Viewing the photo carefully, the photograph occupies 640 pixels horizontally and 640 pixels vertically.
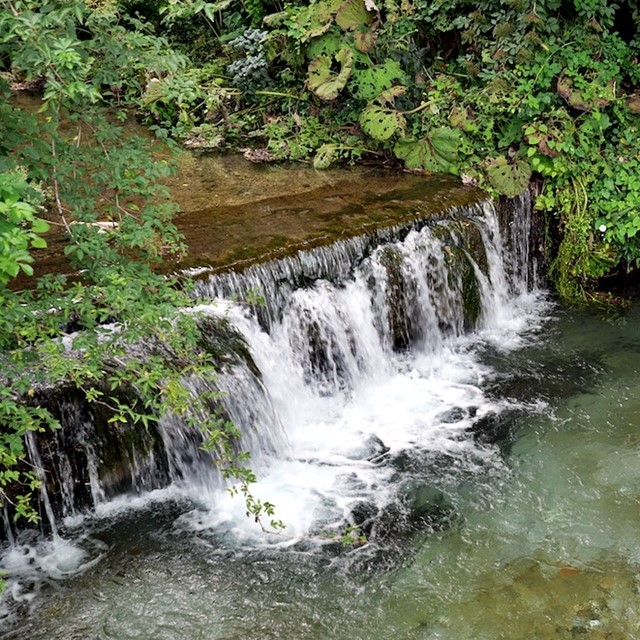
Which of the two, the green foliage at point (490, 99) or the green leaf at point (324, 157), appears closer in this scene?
the green foliage at point (490, 99)

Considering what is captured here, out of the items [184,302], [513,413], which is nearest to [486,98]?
[513,413]

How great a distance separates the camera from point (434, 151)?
7.98m

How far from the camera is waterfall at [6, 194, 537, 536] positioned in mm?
4855

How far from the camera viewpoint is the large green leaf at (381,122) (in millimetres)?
8000

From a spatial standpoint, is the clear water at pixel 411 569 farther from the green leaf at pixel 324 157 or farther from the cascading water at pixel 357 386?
the green leaf at pixel 324 157

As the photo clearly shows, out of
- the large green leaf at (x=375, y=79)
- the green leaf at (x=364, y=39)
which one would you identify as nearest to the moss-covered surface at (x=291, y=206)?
the large green leaf at (x=375, y=79)

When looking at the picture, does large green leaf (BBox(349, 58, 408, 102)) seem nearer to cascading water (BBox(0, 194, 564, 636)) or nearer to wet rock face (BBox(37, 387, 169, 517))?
cascading water (BBox(0, 194, 564, 636))

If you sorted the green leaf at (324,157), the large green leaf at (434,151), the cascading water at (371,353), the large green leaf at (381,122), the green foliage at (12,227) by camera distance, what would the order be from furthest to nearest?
1. the green leaf at (324,157)
2. the large green leaf at (381,122)
3. the large green leaf at (434,151)
4. the cascading water at (371,353)
5. the green foliage at (12,227)

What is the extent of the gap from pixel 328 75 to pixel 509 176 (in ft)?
8.04

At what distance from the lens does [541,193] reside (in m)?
7.63

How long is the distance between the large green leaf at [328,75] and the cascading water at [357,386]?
2.19 m

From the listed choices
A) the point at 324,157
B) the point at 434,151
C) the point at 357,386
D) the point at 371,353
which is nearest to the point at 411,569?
the point at 357,386

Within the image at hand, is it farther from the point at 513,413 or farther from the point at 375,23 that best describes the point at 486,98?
the point at 513,413

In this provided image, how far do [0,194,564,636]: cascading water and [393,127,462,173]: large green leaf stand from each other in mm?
883
